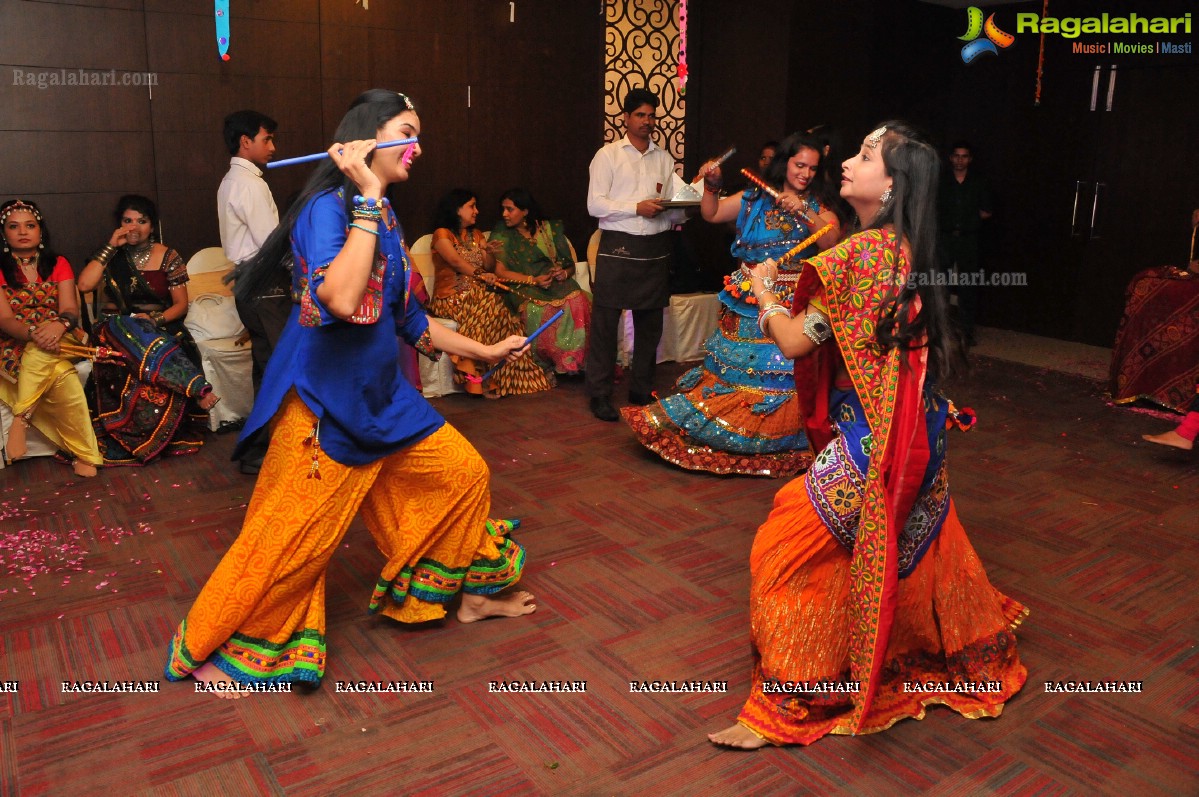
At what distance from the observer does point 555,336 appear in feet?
19.1

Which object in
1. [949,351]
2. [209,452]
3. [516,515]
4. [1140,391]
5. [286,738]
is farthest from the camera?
[1140,391]

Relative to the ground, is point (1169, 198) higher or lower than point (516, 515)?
higher

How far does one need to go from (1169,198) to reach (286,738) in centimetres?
674

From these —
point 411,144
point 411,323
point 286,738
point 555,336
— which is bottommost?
point 286,738

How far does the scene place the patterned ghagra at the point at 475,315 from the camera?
5.57 m

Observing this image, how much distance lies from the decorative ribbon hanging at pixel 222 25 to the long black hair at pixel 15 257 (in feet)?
4.53

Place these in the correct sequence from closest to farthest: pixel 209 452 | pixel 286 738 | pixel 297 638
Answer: pixel 286 738, pixel 297 638, pixel 209 452

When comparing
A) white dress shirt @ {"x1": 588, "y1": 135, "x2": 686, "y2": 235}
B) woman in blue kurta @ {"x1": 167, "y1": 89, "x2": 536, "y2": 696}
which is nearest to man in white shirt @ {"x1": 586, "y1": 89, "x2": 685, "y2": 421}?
white dress shirt @ {"x1": 588, "y1": 135, "x2": 686, "y2": 235}

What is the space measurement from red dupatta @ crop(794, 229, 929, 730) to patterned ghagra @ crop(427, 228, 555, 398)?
3.51 m

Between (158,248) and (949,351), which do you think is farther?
(158,248)

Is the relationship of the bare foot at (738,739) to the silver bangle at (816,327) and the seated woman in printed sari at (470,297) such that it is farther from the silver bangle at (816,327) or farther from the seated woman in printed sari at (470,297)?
the seated woman in printed sari at (470,297)

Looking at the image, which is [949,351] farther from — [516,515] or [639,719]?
[516,515]

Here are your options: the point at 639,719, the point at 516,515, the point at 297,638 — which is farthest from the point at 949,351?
the point at 516,515

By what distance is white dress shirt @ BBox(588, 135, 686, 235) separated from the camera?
512 centimetres
